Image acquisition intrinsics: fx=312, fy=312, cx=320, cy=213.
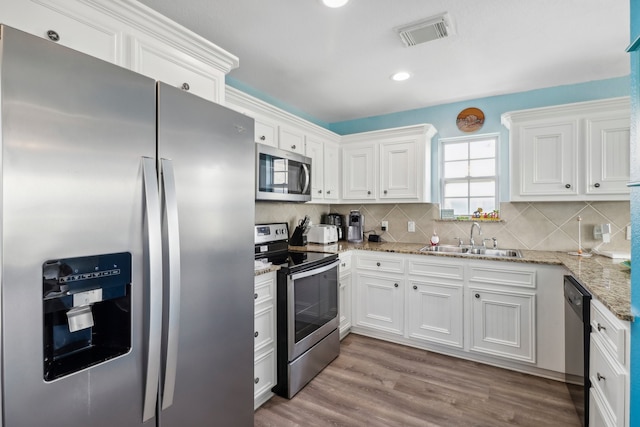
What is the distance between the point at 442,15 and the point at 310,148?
1694 millimetres

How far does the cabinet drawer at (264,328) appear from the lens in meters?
1.99

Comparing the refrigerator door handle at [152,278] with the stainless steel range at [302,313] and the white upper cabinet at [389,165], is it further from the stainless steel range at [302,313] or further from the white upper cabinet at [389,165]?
the white upper cabinet at [389,165]

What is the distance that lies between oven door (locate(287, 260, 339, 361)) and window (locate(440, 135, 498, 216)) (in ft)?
5.41

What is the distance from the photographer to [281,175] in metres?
2.67

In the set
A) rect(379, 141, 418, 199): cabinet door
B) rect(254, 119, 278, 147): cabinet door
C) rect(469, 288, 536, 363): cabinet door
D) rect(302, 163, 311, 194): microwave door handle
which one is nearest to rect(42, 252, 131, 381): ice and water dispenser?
rect(254, 119, 278, 147): cabinet door

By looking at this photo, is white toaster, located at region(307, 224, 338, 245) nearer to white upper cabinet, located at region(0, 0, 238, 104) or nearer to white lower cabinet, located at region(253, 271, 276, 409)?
white lower cabinet, located at region(253, 271, 276, 409)

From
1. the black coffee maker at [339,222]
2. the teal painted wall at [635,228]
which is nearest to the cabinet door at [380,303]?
the black coffee maker at [339,222]

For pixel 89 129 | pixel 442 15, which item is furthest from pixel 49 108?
pixel 442 15

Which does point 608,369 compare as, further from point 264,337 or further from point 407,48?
point 407,48

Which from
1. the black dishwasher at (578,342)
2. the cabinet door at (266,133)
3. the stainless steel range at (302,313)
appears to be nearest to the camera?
the black dishwasher at (578,342)

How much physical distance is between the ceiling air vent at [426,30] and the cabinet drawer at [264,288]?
Result: 71.8 inches

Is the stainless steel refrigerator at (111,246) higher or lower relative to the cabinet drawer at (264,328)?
higher

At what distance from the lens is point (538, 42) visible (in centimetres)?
215

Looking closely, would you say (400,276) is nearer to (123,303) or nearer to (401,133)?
(401,133)
